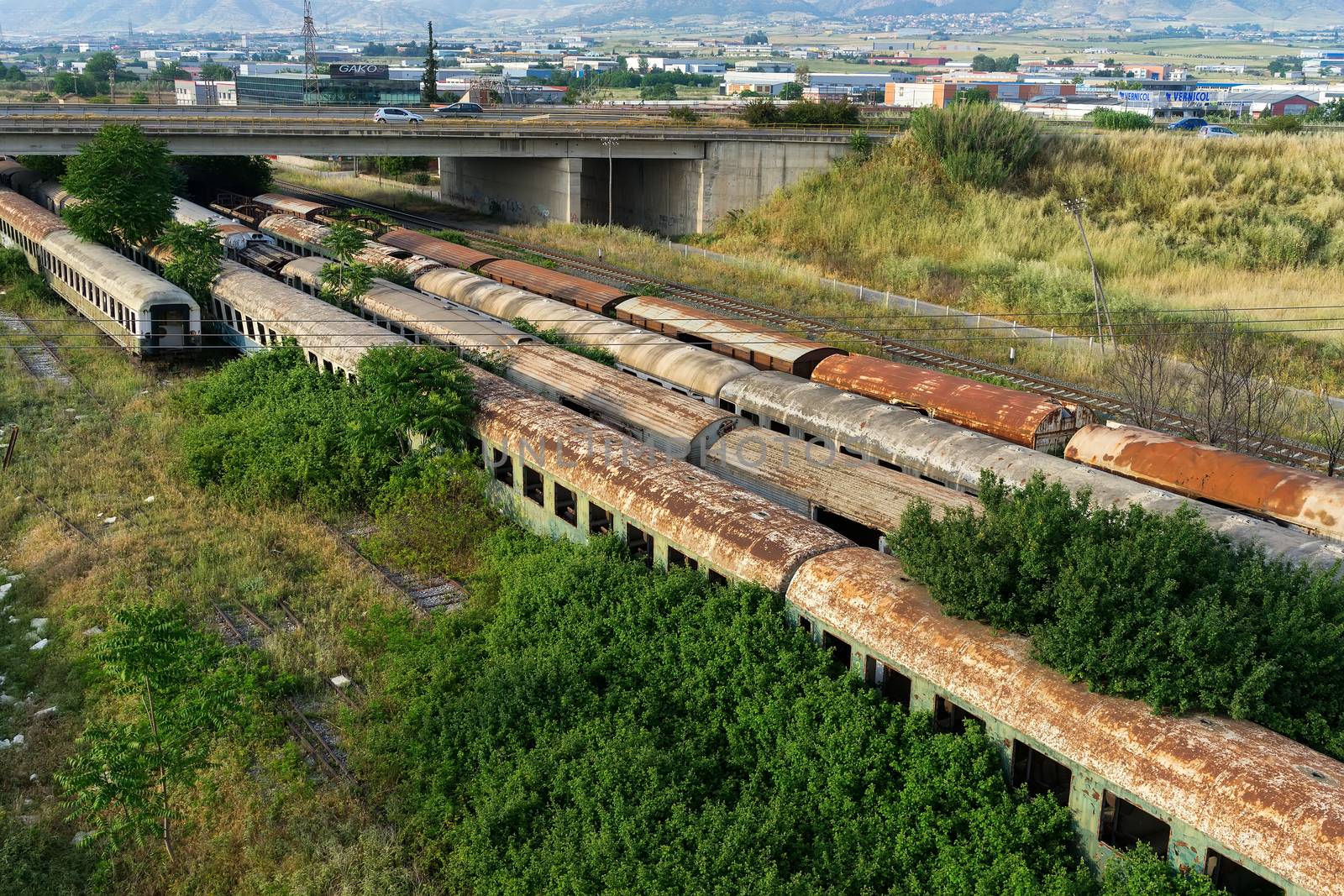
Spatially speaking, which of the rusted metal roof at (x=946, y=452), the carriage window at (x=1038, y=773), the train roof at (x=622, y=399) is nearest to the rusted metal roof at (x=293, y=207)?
the train roof at (x=622, y=399)

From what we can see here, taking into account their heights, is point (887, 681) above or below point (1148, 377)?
below

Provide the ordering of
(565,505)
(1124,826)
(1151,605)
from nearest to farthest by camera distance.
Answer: (1124,826), (1151,605), (565,505)

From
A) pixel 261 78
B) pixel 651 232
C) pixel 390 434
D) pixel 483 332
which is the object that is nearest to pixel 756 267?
pixel 651 232

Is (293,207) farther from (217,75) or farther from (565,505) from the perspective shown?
(217,75)

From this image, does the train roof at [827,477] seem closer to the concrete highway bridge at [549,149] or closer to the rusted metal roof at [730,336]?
the rusted metal roof at [730,336]

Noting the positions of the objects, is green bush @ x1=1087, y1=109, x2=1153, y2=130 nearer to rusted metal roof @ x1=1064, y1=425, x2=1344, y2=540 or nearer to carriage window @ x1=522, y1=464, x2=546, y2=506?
rusted metal roof @ x1=1064, y1=425, x2=1344, y2=540

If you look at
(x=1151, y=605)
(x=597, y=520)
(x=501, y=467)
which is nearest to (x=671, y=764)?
(x=1151, y=605)

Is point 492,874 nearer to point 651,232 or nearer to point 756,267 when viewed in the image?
point 756,267
